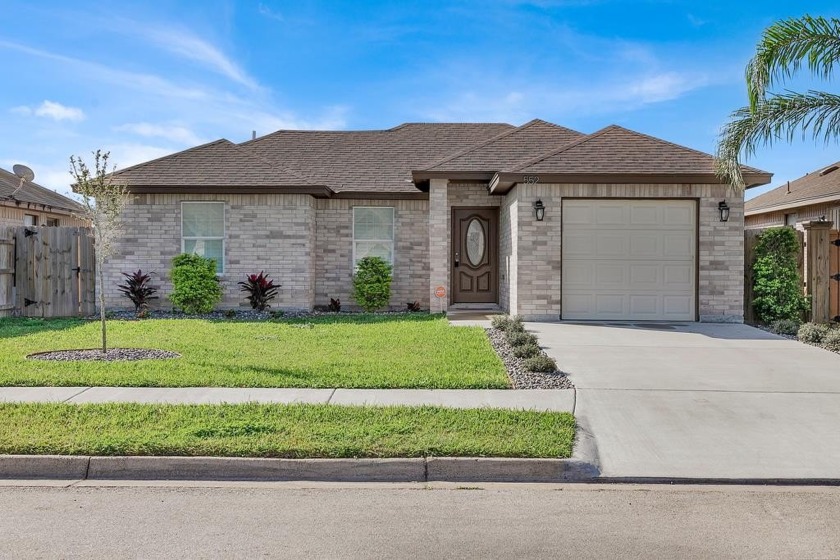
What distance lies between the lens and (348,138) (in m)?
19.4

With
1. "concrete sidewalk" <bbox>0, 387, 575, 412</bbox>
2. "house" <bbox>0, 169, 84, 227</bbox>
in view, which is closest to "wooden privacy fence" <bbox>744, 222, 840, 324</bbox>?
"concrete sidewalk" <bbox>0, 387, 575, 412</bbox>

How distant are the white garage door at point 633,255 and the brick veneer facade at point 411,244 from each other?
0.23 m

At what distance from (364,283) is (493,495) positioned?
11310 mm

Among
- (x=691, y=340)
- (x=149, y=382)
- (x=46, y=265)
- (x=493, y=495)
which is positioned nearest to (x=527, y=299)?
(x=691, y=340)

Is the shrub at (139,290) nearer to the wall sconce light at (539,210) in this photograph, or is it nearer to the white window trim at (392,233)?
the white window trim at (392,233)

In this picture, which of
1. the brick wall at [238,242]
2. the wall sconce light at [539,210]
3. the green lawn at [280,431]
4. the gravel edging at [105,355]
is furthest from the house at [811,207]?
the gravel edging at [105,355]

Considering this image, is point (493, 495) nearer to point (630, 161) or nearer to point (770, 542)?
point (770, 542)

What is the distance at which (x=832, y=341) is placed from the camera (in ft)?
34.9

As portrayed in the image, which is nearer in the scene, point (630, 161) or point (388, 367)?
point (388, 367)

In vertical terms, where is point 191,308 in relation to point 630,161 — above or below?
below

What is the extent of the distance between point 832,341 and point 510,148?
791cm

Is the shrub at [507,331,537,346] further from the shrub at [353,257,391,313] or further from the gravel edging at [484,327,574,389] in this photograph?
the shrub at [353,257,391,313]

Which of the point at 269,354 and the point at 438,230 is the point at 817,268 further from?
the point at 269,354

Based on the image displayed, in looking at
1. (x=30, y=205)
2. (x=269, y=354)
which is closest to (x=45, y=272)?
(x=30, y=205)
